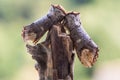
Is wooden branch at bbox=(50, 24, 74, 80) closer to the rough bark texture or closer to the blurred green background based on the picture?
the rough bark texture

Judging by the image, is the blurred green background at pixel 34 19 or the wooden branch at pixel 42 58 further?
the blurred green background at pixel 34 19

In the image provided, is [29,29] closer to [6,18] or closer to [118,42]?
[118,42]

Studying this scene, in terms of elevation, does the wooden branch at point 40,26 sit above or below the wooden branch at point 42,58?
above

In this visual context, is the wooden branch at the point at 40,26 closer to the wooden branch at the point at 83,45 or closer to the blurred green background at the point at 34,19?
the wooden branch at the point at 83,45

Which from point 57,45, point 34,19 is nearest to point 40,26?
point 57,45

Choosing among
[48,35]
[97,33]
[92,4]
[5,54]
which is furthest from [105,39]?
[48,35]

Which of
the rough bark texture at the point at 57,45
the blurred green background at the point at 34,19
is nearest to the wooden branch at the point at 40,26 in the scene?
A: the rough bark texture at the point at 57,45
